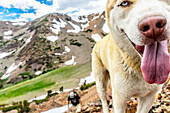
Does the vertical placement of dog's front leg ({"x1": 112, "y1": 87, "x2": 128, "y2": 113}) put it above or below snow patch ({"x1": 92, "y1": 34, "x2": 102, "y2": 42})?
below

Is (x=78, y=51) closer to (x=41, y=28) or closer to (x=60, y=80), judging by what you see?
(x=60, y=80)

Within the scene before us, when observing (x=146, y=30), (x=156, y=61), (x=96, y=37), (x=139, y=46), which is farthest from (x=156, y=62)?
(x=96, y=37)

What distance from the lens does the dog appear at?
5.11ft

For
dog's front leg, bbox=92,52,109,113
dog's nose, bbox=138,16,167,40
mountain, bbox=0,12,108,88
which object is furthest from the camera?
mountain, bbox=0,12,108,88

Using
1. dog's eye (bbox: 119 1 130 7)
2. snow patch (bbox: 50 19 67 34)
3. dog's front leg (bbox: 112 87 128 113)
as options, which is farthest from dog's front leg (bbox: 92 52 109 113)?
snow patch (bbox: 50 19 67 34)

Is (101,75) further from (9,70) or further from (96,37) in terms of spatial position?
(96,37)

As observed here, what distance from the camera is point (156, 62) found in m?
1.89

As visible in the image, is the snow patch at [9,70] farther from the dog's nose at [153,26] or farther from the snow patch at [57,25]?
the dog's nose at [153,26]

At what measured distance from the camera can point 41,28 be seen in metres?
109

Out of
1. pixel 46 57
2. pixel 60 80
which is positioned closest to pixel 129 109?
pixel 60 80

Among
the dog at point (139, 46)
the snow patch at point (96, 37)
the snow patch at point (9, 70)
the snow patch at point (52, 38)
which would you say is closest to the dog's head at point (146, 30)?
the dog at point (139, 46)

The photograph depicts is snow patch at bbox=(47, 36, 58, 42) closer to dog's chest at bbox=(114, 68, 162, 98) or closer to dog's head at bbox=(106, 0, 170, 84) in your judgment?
dog's chest at bbox=(114, 68, 162, 98)

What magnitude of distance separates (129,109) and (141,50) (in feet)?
12.8

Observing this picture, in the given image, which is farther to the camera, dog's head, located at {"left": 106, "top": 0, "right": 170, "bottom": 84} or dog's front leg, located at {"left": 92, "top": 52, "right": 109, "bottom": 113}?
dog's front leg, located at {"left": 92, "top": 52, "right": 109, "bottom": 113}
